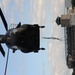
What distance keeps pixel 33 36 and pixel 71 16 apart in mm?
37536

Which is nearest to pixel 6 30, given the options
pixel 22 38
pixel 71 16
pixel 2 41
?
pixel 2 41

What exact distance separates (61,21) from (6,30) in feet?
128

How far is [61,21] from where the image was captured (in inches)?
2142

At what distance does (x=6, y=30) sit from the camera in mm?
16047

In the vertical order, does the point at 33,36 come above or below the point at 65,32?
above

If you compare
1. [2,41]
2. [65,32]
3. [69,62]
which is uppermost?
[2,41]

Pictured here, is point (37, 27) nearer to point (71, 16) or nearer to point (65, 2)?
point (71, 16)

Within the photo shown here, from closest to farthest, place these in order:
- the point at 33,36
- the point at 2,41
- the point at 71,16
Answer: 1. the point at 33,36
2. the point at 2,41
3. the point at 71,16

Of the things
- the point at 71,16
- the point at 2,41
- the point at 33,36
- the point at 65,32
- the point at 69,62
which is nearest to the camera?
the point at 33,36

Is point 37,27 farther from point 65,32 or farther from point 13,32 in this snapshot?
point 65,32

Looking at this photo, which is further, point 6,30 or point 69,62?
point 69,62

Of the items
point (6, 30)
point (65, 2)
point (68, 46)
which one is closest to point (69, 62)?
point (68, 46)

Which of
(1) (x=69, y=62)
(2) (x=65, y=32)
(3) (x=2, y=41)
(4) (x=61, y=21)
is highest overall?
(3) (x=2, y=41)

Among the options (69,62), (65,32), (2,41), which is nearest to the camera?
(2,41)
